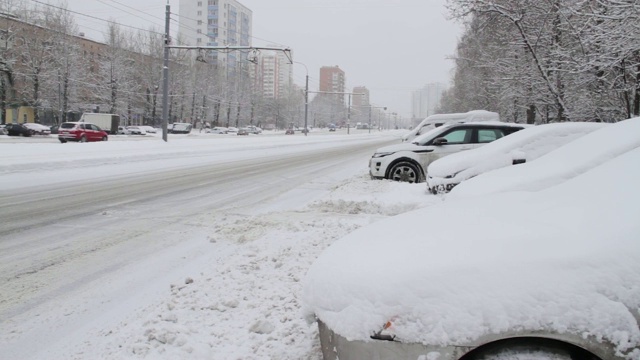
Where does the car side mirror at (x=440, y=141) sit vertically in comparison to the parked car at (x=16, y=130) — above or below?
below

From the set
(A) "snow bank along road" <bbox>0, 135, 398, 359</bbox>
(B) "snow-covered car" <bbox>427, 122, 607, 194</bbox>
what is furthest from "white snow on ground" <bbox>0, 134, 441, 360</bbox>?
(B) "snow-covered car" <bbox>427, 122, 607, 194</bbox>

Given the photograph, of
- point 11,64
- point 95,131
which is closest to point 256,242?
point 95,131

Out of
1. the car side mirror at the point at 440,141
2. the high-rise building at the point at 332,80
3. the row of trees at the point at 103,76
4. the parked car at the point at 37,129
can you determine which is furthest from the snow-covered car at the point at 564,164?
the high-rise building at the point at 332,80

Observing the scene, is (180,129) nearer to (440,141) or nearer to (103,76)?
(103,76)

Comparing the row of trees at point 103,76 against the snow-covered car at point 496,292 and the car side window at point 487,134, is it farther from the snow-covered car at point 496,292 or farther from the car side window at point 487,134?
the snow-covered car at point 496,292

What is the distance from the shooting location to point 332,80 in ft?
436

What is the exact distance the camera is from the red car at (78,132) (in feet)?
115

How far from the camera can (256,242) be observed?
5.89 m

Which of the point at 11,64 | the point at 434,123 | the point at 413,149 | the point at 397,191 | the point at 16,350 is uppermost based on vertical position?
the point at 11,64

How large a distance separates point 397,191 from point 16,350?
7639 mm

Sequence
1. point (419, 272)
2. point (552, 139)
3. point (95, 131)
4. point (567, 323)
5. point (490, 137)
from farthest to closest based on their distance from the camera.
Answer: point (95, 131) < point (490, 137) < point (552, 139) < point (419, 272) < point (567, 323)

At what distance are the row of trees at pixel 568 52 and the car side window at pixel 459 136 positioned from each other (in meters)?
3.56

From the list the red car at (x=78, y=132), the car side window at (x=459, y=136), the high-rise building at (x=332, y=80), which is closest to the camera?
the car side window at (x=459, y=136)

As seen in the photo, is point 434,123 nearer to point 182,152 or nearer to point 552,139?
point 182,152
